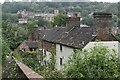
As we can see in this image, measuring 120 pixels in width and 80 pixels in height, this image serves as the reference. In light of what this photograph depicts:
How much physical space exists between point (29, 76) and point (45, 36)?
704 cm

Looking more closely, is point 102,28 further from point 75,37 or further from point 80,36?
point 75,37

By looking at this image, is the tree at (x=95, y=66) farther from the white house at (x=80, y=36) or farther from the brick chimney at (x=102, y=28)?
the brick chimney at (x=102, y=28)

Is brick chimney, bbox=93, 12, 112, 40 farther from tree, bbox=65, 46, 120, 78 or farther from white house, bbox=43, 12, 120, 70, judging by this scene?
tree, bbox=65, 46, 120, 78

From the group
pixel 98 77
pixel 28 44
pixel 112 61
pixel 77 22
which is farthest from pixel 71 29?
pixel 98 77

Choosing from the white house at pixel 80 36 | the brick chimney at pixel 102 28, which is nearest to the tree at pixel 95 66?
the white house at pixel 80 36

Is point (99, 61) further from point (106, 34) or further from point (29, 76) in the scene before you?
point (106, 34)

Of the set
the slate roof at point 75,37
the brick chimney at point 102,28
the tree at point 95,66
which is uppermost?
the tree at point 95,66

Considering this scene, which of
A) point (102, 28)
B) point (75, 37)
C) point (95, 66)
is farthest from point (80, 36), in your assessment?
point (95, 66)

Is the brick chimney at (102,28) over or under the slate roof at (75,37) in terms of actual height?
over

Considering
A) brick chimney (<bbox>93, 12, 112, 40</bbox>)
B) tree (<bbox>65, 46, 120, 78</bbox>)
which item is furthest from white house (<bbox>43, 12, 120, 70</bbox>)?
tree (<bbox>65, 46, 120, 78</bbox>)

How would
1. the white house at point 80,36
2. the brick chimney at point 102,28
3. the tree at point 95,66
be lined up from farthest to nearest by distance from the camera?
the brick chimney at point 102,28
the white house at point 80,36
the tree at point 95,66

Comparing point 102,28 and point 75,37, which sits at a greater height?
point 102,28

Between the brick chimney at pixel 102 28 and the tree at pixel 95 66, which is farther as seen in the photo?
the brick chimney at pixel 102 28

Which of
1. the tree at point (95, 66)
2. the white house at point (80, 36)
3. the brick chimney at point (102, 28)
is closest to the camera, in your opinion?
the tree at point (95, 66)
